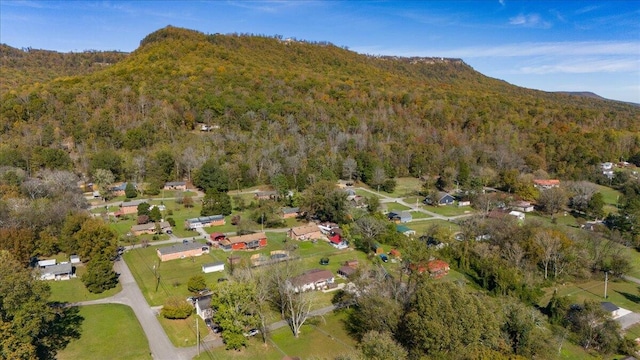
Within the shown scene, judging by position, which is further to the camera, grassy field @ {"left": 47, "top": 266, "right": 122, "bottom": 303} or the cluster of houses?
the cluster of houses

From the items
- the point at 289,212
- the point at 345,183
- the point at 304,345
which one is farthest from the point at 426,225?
the point at 304,345

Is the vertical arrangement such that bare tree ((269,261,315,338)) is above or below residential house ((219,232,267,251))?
above

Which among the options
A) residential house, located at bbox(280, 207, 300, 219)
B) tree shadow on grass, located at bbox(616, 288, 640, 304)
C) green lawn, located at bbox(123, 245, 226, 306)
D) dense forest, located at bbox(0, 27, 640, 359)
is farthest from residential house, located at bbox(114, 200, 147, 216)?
tree shadow on grass, located at bbox(616, 288, 640, 304)

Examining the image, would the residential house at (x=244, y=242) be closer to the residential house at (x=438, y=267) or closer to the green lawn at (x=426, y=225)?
the residential house at (x=438, y=267)

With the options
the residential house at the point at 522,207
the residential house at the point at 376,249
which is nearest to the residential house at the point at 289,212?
the residential house at the point at 376,249

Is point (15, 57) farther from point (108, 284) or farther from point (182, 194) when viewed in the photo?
point (108, 284)

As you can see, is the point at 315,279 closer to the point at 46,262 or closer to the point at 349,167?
the point at 46,262

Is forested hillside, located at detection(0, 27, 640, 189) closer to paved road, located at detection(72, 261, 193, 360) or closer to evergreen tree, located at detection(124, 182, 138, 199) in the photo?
evergreen tree, located at detection(124, 182, 138, 199)
